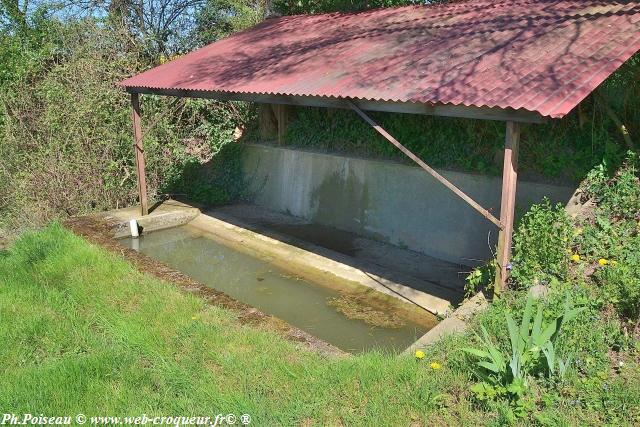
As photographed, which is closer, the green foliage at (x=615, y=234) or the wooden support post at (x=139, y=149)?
the green foliage at (x=615, y=234)

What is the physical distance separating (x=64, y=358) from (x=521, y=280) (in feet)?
13.5

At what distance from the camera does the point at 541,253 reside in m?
5.32

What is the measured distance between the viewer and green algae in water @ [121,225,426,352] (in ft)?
19.7

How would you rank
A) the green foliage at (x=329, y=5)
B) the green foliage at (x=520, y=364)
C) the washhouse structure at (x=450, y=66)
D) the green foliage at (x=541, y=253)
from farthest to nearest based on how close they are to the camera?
the green foliage at (x=329, y=5)
the green foliage at (x=541, y=253)
the washhouse structure at (x=450, y=66)
the green foliage at (x=520, y=364)

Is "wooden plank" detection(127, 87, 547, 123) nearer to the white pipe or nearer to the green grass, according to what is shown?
the green grass

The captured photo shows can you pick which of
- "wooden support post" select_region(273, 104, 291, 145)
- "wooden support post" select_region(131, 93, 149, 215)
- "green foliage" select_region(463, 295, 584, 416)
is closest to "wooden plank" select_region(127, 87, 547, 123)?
"green foliage" select_region(463, 295, 584, 416)

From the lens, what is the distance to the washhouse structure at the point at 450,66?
4.88 metres

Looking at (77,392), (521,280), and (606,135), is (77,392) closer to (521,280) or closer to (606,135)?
(521,280)

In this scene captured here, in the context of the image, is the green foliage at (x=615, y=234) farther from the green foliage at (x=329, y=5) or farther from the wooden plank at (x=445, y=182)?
the green foliage at (x=329, y=5)

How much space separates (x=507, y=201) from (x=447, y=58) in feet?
5.73

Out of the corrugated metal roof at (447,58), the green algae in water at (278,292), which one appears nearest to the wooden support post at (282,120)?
the corrugated metal roof at (447,58)

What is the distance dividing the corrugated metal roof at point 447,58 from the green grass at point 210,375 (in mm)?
2013

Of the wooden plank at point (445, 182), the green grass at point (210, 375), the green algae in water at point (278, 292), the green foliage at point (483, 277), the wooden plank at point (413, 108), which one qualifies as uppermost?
the wooden plank at point (413, 108)

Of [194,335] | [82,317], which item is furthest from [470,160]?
[82,317]
